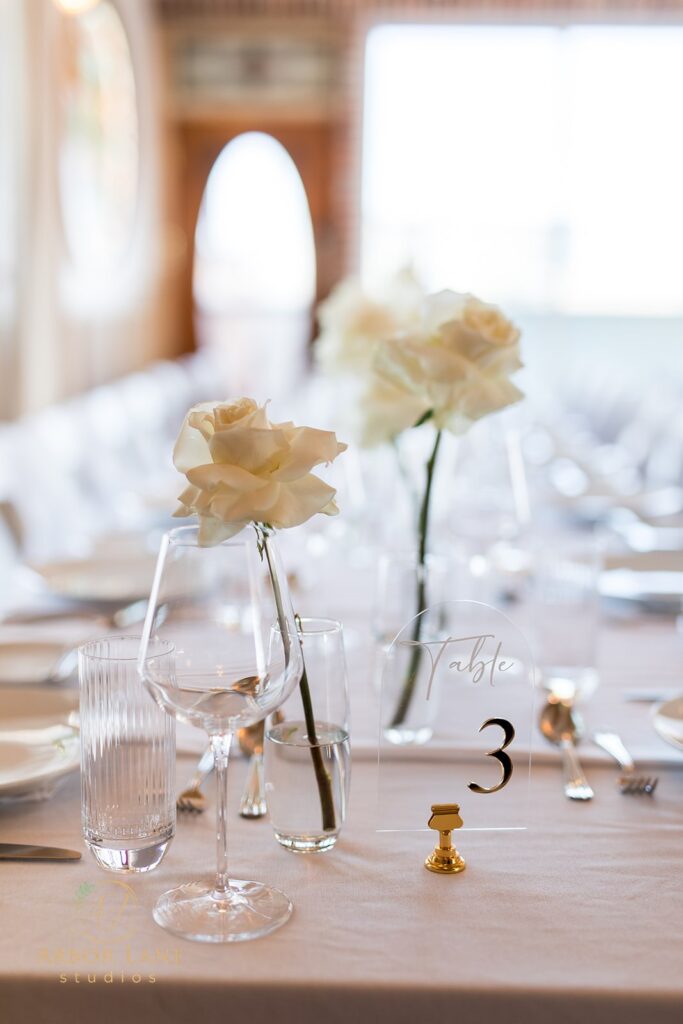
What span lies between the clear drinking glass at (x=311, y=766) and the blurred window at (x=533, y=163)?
855 centimetres

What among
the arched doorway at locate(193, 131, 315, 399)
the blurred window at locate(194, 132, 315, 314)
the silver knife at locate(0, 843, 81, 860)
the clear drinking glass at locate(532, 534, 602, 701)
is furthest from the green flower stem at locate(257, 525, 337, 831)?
the blurred window at locate(194, 132, 315, 314)

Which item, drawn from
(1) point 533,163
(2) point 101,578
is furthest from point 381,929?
(1) point 533,163

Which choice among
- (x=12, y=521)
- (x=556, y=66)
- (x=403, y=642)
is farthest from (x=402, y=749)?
(x=556, y=66)

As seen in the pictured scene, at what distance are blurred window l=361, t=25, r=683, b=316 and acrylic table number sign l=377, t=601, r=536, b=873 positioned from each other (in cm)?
846

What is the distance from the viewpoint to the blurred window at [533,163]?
9758 mm

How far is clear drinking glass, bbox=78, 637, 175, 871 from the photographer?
1.12 metres

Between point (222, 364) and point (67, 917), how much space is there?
8695mm

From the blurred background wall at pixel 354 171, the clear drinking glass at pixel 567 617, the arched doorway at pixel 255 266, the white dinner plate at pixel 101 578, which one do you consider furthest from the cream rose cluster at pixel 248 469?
A: the arched doorway at pixel 255 266

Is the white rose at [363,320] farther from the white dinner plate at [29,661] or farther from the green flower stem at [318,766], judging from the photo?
the green flower stem at [318,766]

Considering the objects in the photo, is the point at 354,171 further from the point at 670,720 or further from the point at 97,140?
the point at 670,720

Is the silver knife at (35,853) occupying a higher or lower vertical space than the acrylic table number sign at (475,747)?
lower

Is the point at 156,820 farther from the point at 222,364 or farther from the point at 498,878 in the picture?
the point at 222,364

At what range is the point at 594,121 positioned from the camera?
10.1 meters

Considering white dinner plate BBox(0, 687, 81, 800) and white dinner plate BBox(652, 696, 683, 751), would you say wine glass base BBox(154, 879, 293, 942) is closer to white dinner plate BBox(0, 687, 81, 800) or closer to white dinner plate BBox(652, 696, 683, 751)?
white dinner plate BBox(0, 687, 81, 800)
